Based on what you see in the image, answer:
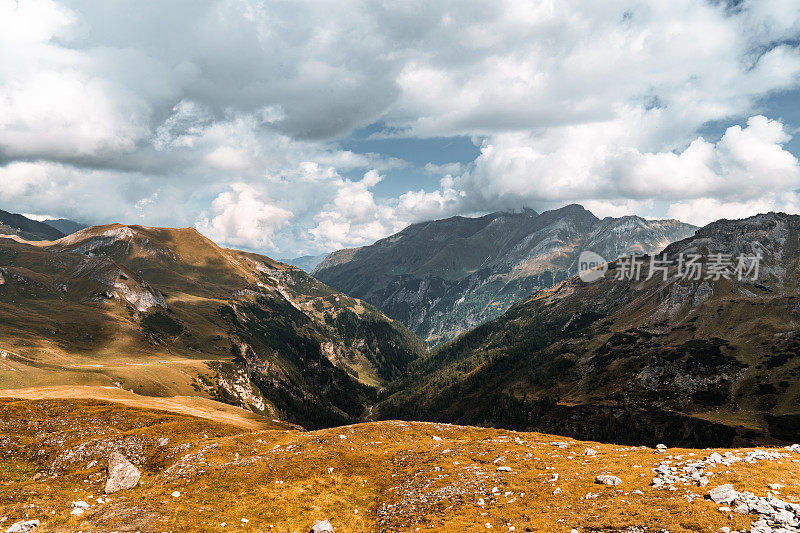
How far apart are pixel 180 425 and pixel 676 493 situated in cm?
6964

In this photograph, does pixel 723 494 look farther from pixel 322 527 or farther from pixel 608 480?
pixel 322 527

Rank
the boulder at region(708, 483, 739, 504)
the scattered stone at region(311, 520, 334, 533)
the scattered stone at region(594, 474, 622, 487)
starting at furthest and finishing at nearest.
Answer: the scattered stone at region(594, 474, 622, 487) → the scattered stone at region(311, 520, 334, 533) → the boulder at region(708, 483, 739, 504)

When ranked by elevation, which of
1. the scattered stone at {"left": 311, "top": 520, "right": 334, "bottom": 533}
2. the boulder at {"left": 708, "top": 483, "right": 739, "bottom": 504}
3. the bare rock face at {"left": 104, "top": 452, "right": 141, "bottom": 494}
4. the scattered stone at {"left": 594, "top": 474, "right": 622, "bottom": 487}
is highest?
the boulder at {"left": 708, "top": 483, "right": 739, "bottom": 504}

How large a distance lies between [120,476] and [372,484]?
95.9ft

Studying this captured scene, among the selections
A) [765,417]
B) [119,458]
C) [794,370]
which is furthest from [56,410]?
[794,370]

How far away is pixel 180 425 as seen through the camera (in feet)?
206

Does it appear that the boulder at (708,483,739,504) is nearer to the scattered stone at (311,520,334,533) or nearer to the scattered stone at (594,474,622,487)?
the scattered stone at (594,474,622,487)

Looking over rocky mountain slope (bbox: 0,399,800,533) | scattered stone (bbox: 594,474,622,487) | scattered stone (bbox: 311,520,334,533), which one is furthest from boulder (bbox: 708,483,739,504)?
scattered stone (bbox: 311,520,334,533)

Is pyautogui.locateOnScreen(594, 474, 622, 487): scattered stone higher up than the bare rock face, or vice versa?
pyautogui.locateOnScreen(594, 474, 622, 487): scattered stone

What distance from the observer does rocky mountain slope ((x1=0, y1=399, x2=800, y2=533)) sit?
2605cm

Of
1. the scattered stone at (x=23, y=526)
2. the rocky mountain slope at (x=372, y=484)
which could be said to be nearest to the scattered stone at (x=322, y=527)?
the rocky mountain slope at (x=372, y=484)

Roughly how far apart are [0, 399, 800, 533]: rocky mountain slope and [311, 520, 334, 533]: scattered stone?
0.10 m

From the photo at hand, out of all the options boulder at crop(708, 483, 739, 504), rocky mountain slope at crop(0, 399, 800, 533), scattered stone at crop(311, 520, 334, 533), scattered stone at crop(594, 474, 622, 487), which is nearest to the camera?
boulder at crop(708, 483, 739, 504)

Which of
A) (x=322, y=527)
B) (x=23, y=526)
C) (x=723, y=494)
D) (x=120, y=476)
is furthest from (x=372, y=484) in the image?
(x=723, y=494)
